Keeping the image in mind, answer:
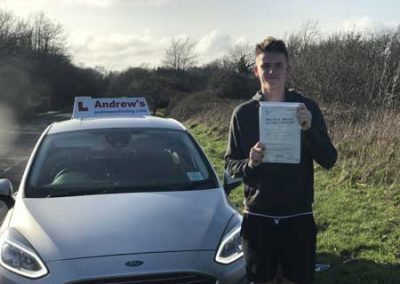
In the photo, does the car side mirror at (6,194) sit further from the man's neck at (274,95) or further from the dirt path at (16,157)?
the dirt path at (16,157)

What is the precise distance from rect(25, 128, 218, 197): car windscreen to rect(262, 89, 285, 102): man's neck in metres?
1.67

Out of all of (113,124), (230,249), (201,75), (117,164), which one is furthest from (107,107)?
(201,75)

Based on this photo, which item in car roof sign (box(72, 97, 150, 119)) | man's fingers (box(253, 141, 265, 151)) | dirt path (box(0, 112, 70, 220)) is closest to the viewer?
man's fingers (box(253, 141, 265, 151))

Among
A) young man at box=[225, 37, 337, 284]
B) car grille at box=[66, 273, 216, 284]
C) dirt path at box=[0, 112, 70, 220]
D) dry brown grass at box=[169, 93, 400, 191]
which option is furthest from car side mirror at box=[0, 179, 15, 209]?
dry brown grass at box=[169, 93, 400, 191]

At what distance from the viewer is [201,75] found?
72.1m

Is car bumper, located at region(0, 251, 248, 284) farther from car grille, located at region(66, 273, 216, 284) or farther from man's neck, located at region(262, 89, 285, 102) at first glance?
man's neck, located at region(262, 89, 285, 102)

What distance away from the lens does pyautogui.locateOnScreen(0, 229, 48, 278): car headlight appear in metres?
3.89

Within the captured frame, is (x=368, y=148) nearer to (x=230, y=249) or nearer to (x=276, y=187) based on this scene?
(x=230, y=249)

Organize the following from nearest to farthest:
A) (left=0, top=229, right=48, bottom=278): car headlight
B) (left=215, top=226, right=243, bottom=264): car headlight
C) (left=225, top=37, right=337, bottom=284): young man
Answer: (left=225, top=37, right=337, bottom=284): young man < (left=0, top=229, right=48, bottom=278): car headlight < (left=215, top=226, right=243, bottom=264): car headlight

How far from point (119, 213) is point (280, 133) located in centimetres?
154

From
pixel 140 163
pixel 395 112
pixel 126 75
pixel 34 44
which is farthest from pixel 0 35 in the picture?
pixel 140 163

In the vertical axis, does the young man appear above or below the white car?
above

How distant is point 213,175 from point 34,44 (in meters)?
83.6

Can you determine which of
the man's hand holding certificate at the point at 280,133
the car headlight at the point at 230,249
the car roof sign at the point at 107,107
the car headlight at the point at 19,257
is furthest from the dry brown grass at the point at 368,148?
the car headlight at the point at 19,257
